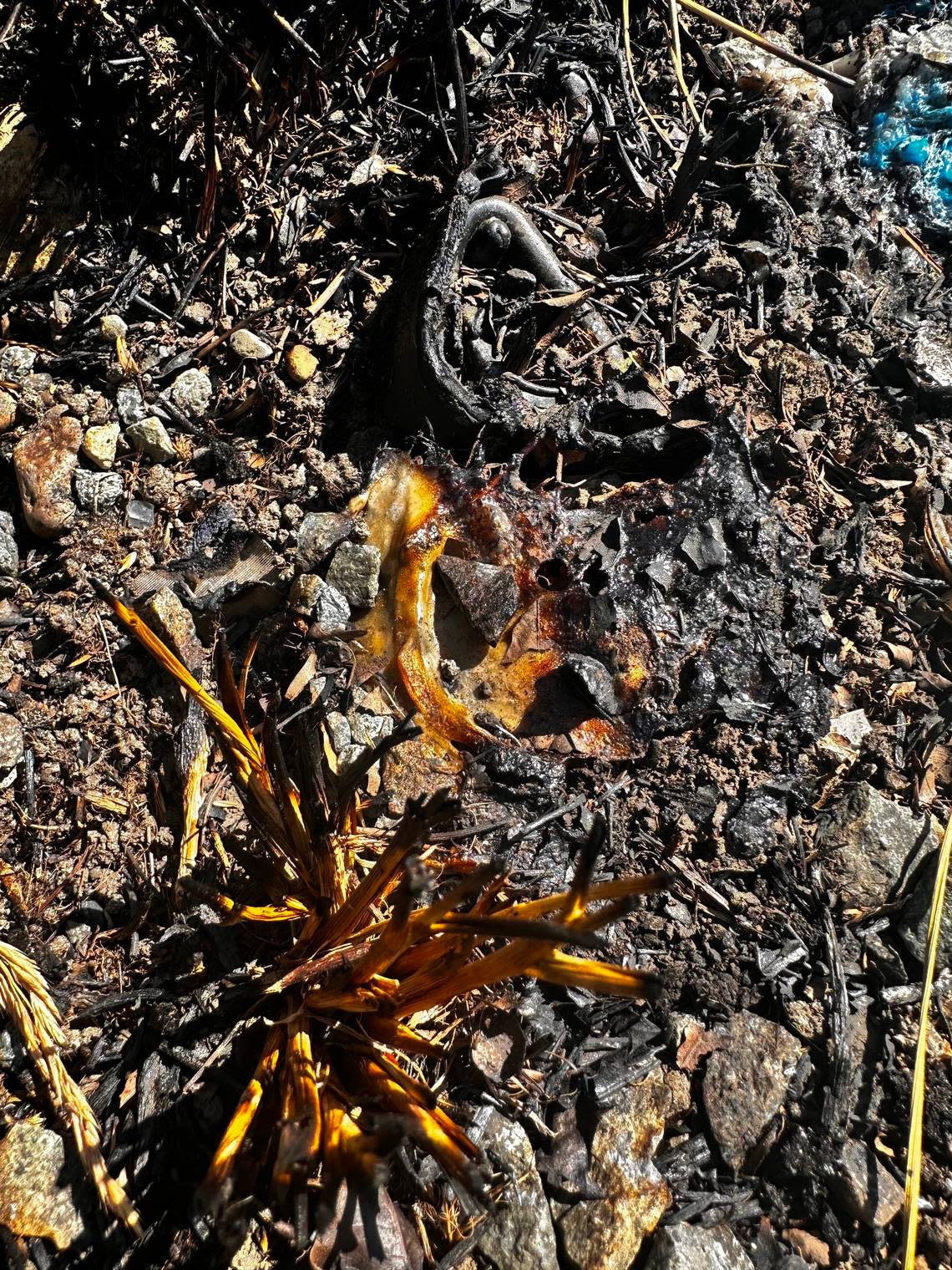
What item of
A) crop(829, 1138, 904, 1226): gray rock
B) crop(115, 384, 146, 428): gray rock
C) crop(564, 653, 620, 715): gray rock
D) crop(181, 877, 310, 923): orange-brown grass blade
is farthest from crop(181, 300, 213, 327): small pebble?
crop(829, 1138, 904, 1226): gray rock

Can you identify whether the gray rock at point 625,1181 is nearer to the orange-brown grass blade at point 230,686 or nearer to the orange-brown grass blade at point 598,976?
the orange-brown grass blade at point 598,976

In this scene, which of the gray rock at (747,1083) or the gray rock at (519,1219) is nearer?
the gray rock at (519,1219)

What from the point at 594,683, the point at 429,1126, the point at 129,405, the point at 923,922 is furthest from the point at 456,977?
the point at 129,405

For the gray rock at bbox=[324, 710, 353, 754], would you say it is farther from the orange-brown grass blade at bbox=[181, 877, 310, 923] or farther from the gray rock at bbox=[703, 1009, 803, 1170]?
the gray rock at bbox=[703, 1009, 803, 1170]

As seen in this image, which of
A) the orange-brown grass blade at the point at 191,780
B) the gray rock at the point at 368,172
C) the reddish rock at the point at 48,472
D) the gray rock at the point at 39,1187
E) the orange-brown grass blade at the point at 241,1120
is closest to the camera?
the orange-brown grass blade at the point at 241,1120

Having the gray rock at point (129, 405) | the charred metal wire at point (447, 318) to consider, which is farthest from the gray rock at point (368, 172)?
the gray rock at point (129, 405)

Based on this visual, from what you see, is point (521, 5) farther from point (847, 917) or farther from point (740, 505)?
point (847, 917)
